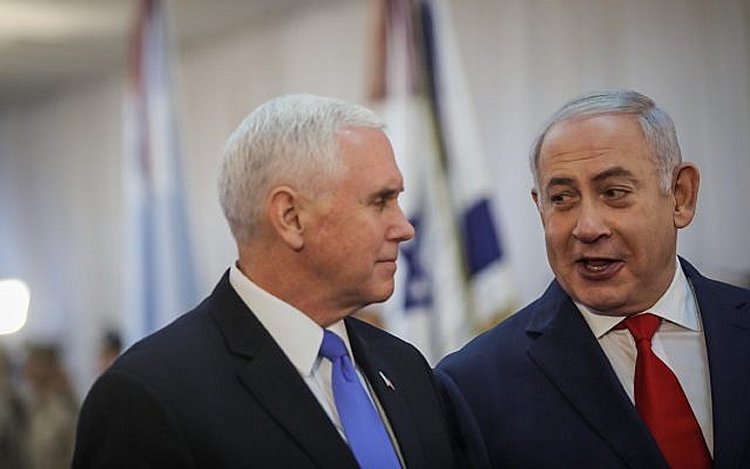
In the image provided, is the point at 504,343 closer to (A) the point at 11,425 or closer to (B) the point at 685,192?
(B) the point at 685,192

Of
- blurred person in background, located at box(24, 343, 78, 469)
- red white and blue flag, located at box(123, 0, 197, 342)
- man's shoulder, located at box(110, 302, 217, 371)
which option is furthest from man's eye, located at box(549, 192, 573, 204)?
blurred person in background, located at box(24, 343, 78, 469)

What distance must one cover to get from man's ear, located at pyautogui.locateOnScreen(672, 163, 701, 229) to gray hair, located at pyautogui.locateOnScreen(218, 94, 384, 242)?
1.61 ft

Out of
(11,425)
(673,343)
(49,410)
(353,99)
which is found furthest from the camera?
(11,425)

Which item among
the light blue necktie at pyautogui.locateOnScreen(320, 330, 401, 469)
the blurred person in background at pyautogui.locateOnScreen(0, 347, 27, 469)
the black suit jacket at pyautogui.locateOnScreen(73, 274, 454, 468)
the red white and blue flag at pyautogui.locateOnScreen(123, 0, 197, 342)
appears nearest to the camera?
the black suit jacket at pyautogui.locateOnScreen(73, 274, 454, 468)

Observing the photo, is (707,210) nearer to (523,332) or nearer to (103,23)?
(523,332)

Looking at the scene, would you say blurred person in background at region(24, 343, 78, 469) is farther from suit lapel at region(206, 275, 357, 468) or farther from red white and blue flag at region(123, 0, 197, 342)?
suit lapel at region(206, 275, 357, 468)

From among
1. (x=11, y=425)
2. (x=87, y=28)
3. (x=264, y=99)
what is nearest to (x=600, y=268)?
(x=264, y=99)

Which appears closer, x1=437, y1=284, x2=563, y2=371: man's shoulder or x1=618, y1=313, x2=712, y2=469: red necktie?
x1=618, y1=313, x2=712, y2=469: red necktie

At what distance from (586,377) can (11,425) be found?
6.43 metres

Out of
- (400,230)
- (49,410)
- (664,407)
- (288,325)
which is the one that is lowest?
(49,410)

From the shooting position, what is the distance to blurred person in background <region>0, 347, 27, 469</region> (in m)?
7.38

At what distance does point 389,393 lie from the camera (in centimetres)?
167

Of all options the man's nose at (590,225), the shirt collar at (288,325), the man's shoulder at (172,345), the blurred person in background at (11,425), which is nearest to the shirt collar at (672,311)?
the man's nose at (590,225)

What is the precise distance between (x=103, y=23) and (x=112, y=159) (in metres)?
1.44
